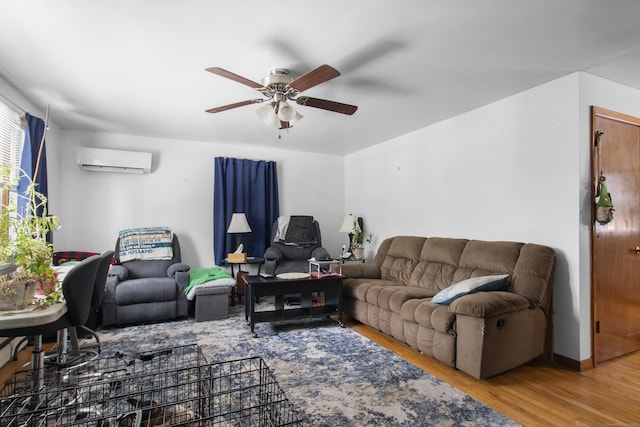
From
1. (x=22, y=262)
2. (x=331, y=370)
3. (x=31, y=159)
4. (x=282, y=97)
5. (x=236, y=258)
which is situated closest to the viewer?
(x=22, y=262)

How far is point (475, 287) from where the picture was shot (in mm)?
2867

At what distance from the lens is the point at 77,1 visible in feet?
6.47

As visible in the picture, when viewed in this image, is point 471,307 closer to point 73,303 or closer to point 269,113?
point 269,113

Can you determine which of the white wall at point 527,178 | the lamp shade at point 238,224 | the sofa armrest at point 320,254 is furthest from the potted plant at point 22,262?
the white wall at point 527,178

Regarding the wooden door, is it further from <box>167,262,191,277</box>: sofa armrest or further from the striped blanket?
the striped blanket

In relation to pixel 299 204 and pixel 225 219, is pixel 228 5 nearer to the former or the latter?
pixel 225 219

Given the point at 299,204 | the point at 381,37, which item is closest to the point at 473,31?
the point at 381,37

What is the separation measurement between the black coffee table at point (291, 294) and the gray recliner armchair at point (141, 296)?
893 millimetres

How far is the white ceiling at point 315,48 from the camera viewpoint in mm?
2033

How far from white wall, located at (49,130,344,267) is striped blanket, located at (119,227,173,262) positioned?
46 cm

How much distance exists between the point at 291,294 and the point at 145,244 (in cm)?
216

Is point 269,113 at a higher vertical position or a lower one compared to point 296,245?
higher

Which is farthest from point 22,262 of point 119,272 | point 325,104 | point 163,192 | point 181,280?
point 163,192

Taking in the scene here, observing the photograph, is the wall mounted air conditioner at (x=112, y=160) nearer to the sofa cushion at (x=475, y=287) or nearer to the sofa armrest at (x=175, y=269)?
the sofa armrest at (x=175, y=269)
